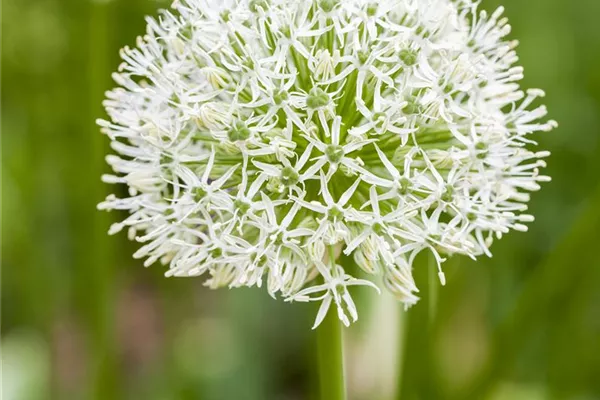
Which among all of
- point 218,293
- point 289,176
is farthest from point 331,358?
point 218,293

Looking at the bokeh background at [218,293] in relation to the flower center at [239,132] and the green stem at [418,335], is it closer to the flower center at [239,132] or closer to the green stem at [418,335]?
the green stem at [418,335]

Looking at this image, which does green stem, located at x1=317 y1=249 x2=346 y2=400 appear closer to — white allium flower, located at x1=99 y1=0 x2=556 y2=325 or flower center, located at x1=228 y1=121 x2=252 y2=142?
white allium flower, located at x1=99 y1=0 x2=556 y2=325

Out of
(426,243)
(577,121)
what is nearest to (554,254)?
(426,243)

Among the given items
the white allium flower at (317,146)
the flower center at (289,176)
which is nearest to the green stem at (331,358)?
the white allium flower at (317,146)

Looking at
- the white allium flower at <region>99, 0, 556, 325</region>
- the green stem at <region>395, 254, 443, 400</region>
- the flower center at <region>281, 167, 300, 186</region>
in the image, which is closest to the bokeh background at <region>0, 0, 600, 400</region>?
the green stem at <region>395, 254, 443, 400</region>

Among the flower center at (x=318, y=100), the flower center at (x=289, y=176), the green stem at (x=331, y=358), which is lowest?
the green stem at (x=331, y=358)

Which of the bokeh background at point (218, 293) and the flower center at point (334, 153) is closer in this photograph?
the flower center at point (334, 153)

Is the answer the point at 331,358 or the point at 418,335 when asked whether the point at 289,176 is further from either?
the point at 418,335
